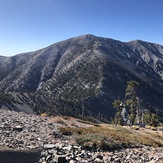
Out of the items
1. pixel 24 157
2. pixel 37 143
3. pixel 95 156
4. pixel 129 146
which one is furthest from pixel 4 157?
pixel 129 146

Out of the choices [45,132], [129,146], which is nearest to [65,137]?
[45,132]

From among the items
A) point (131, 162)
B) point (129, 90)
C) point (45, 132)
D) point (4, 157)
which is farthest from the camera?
point (129, 90)

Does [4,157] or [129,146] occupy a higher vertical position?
[4,157]

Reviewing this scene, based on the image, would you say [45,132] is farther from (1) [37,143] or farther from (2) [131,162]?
(2) [131,162]

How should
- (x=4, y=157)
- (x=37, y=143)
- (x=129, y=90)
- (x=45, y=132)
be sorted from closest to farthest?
1. (x=4, y=157)
2. (x=37, y=143)
3. (x=45, y=132)
4. (x=129, y=90)

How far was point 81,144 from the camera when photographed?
22.6 m

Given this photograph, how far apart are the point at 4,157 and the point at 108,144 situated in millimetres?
10150

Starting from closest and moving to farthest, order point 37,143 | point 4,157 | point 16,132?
1. point 4,157
2. point 37,143
3. point 16,132

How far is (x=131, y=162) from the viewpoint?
58.7 ft

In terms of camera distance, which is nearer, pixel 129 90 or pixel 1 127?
pixel 1 127

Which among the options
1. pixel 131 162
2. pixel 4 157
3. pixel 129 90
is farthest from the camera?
pixel 129 90

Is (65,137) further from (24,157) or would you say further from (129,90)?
(129,90)

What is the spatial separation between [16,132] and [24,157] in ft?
24.0

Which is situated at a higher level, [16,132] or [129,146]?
[16,132]
